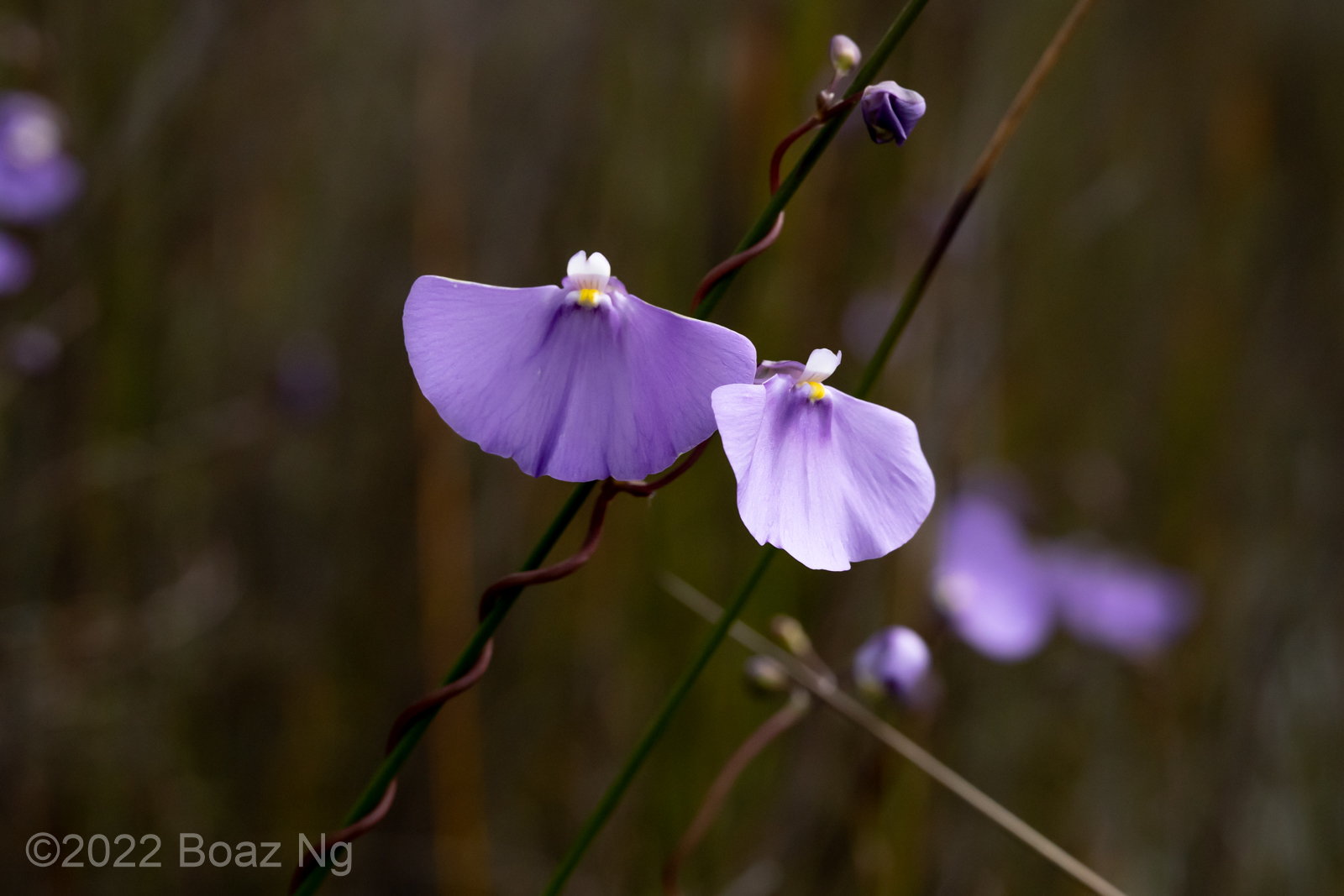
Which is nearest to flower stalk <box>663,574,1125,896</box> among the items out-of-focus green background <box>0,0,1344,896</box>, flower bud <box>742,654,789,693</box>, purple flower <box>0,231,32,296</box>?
flower bud <box>742,654,789,693</box>

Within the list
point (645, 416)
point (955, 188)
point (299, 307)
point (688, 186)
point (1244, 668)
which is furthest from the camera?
point (299, 307)

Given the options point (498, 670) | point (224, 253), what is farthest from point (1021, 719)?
point (224, 253)

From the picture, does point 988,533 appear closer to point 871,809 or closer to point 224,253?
point 871,809

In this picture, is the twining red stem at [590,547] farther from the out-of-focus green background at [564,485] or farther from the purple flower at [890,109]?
the out-of-focus green background at [564,485]

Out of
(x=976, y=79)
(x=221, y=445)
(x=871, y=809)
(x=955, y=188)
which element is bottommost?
(x=221, y=445)

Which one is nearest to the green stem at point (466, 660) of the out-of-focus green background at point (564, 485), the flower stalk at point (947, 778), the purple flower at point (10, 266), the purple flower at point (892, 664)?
the flower stalk at point (947, 778)

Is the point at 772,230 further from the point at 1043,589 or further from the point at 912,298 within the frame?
the point at 1043,589
